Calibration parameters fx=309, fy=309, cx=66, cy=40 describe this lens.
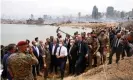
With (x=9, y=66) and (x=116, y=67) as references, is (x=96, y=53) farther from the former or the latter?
(x=9, y=66)

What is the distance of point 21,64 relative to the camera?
6254mm

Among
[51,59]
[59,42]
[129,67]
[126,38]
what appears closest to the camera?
[129,67]

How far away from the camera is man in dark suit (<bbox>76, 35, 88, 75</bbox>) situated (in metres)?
11.9

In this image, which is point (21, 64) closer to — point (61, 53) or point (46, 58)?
point (61, 53)

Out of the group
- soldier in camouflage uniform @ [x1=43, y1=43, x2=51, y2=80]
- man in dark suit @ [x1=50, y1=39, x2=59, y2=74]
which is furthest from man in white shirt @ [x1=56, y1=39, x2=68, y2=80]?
soldier in camouflage uniform @ [x1=43, y1=43, x2=51, y2=80]

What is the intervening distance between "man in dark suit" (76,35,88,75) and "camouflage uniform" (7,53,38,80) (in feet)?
18.8

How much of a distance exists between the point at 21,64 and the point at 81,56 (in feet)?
20.0

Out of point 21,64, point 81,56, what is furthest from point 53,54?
point 21,64

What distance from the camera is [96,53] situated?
13.0m

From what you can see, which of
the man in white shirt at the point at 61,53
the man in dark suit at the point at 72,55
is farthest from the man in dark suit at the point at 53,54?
the man in dark suit at the point at 72,55

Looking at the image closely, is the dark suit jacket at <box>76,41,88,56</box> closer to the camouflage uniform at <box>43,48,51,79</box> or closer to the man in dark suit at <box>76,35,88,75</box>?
the man in dark suit at <box>76,35,88,75</box>

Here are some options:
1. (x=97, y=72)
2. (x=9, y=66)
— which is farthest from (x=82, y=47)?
(x=9, y=66)

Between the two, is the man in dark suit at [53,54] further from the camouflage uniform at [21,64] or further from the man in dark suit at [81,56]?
the camouflage uniform at [21,64]

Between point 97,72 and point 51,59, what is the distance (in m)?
2.14
